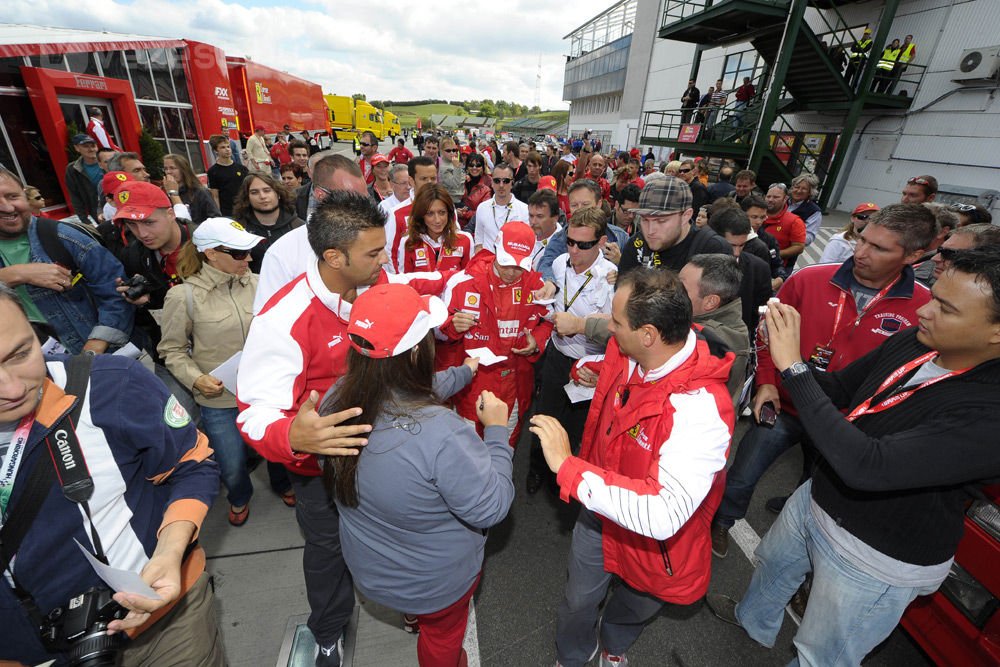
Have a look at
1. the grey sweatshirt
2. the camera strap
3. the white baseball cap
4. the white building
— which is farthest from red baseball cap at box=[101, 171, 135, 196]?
the white building

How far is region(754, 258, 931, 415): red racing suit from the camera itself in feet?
8.71

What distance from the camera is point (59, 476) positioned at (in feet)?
4.42

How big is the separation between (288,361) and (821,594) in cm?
276

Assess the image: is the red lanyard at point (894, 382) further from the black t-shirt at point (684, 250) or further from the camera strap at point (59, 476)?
the camera strap at point (59, 476)

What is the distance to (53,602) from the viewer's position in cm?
143

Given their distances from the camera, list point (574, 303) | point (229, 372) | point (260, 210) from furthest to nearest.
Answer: point (260, 210) < point (574, 303) < point (229, 372)

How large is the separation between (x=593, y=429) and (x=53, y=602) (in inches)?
87.8

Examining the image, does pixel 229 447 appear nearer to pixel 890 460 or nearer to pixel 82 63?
pixel 890 460

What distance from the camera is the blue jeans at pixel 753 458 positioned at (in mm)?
3107

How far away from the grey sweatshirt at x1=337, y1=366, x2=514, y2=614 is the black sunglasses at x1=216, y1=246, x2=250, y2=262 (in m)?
1.99

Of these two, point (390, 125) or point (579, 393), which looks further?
point (390, 125)

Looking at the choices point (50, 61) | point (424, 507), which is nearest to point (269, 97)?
point (50, 61)

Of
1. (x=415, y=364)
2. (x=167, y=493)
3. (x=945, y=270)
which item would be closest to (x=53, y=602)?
(x=167, y=493)

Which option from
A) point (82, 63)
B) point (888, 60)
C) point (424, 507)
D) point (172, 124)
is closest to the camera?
point (424, 507)
